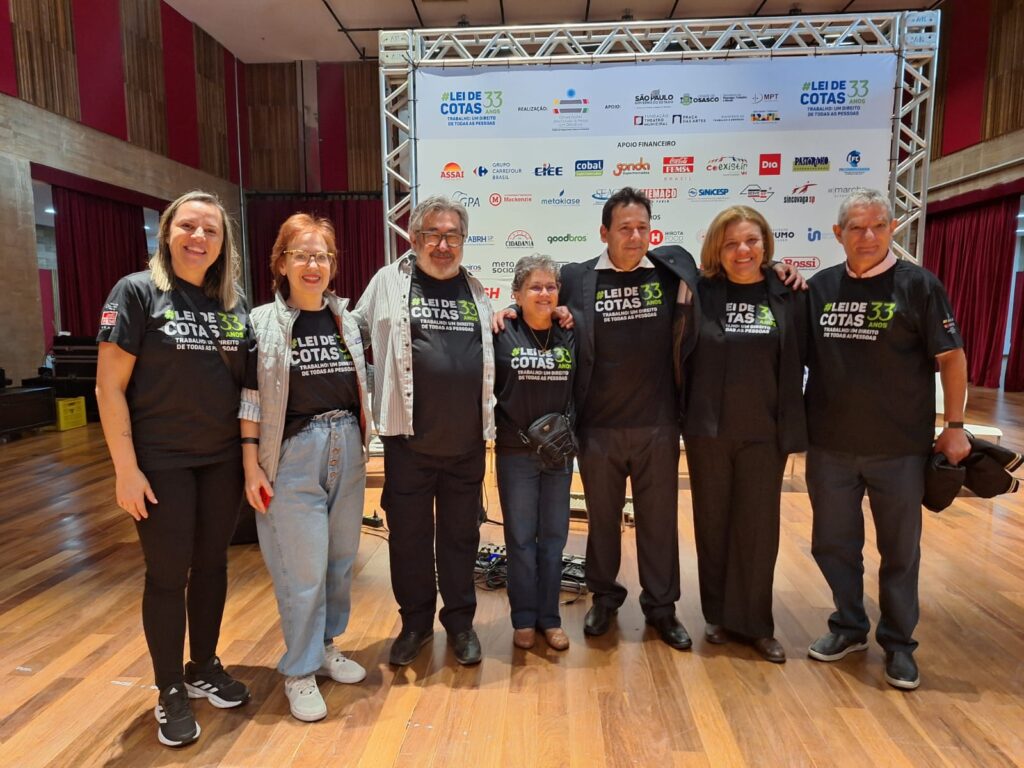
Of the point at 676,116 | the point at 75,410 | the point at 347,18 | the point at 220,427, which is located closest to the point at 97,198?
the point at 75,410

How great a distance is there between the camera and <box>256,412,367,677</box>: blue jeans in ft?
6.35

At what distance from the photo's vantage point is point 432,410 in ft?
6.97

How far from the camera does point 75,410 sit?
24.6 feet

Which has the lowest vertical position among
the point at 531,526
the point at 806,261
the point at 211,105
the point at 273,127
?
the point at 531,526

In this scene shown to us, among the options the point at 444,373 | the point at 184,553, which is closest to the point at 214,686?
the point at 184,553

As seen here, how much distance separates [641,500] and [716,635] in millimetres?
648

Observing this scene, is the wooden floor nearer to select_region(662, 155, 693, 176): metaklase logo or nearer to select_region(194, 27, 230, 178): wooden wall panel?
select_region(662, 155, 693, 176): metaklase logo

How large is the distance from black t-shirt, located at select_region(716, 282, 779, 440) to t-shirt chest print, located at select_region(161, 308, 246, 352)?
5.59 feet

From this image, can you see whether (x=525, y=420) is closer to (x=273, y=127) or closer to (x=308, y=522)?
(x=308, y=522)

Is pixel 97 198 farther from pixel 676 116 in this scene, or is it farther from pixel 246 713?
pixel 246 713

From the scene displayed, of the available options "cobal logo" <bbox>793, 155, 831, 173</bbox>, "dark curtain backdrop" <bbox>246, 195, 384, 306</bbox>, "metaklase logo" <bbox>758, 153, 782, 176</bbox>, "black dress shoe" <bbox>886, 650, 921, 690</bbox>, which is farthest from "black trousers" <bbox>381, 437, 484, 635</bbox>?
"dark curtain backdrop" <bbox>246, 195, 384, 306</bbox>

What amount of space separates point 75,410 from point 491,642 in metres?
7.40

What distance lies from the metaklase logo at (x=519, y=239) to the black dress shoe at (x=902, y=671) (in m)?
3.95

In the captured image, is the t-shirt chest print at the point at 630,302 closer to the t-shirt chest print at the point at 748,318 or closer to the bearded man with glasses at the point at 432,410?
the t-shirt chest print at the point at 748,318
